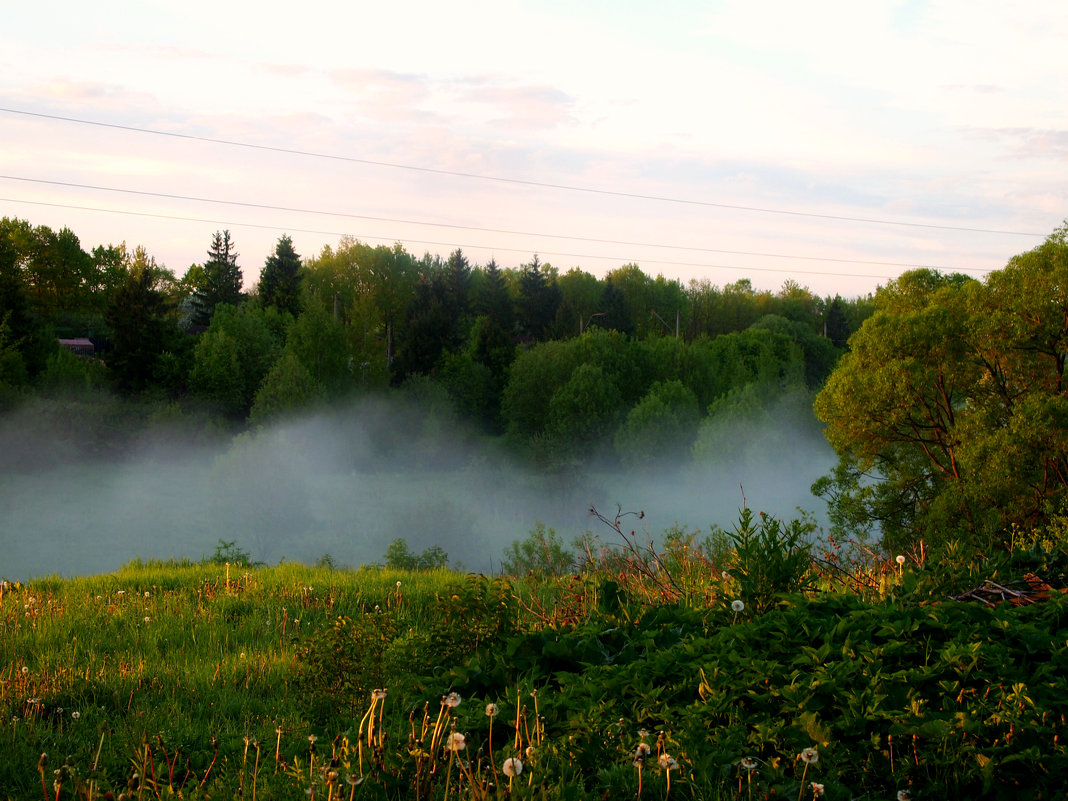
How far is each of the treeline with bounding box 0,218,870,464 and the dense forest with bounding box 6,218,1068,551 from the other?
0.18 meters

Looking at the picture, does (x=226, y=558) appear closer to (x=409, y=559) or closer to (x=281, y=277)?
(x=409, y=559)

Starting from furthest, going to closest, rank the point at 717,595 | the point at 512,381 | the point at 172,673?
the point at 512,381 → the point at 172,673 → the point at 717,595

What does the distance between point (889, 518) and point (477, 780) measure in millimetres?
29973

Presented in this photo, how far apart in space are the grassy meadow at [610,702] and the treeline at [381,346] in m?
51.2

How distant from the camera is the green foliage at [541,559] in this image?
31.1 ft

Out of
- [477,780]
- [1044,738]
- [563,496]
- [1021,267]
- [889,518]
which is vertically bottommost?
[563,496]

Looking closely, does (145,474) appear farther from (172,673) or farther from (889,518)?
(172,673)

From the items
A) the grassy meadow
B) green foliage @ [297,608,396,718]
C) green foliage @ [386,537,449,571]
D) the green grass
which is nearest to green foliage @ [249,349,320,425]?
green foliage @ [386,537,449,571]

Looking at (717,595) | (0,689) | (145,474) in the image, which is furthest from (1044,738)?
(145,474)

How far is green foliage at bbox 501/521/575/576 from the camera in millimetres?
9484

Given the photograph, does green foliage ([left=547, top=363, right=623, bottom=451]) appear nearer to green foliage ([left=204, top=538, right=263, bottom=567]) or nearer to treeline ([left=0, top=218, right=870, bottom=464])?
treeline ([left=0, top=218, right=870, bottom=464])

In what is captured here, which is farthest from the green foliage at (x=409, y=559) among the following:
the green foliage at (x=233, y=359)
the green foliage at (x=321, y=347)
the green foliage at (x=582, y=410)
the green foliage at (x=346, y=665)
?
the green foliage at (x=321, y=347)

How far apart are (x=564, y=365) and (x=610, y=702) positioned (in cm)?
6256

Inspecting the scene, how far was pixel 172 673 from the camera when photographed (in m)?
5.49
